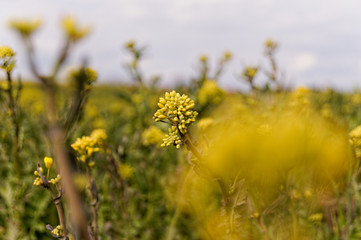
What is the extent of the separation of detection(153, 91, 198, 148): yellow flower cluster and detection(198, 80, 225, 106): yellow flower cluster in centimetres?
108

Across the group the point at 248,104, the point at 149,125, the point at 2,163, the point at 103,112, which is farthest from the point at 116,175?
the point at 103,112

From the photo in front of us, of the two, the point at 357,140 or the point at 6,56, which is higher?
the point at 6,56

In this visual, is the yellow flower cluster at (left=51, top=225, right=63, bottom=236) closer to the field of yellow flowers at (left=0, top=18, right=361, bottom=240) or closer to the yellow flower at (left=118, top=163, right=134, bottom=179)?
the field of yellow flowers at (left=0, top=18, right=361, bottom=240)

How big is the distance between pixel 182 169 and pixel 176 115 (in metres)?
1.33

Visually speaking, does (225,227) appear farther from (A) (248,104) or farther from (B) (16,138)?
(A) (248,104)

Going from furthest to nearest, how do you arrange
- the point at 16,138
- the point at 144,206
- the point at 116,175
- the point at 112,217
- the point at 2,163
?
the point at 2,163
the point at 144,206
the point at 112,217
the point at 116,175
the point at 16,138

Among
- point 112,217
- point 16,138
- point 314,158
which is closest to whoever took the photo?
point 314,158

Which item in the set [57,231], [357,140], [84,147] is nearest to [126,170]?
[84,147]

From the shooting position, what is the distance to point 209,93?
75.4 inches

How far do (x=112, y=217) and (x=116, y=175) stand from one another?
12.4 inches

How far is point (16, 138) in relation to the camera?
151cm

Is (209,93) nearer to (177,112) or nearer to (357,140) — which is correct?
(357,140)

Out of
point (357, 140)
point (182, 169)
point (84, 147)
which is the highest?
point (84, 147)

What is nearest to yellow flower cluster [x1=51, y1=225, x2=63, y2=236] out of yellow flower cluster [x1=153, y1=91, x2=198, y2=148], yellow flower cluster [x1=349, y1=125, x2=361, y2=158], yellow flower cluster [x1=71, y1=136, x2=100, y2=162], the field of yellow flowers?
the field of yellow flowers
